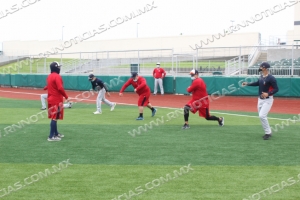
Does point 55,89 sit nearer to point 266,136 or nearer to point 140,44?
point 266,136

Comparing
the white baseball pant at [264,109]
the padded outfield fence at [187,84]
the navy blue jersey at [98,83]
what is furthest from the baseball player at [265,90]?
the padded outfield fence at [187,84]

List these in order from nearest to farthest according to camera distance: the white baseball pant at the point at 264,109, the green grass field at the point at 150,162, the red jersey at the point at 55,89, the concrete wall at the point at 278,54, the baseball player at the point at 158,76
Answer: the green grass field at the point at 150,162
the red jersey at the point at 55,89
the white baseball pant at the point at 264,109
the baseball player at the point at 158,76
the concrete wall at the point at 278,54

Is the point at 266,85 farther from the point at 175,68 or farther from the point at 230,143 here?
the point at 175,68

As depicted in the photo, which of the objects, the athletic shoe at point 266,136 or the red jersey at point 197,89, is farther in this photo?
the red jersey at point 197,89

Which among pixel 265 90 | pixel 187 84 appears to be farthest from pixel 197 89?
pixel 187 84

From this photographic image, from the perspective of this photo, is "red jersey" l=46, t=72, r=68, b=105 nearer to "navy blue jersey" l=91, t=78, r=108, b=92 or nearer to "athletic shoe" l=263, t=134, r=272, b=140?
"athletic shoe" l=263, t=134, r=272, b=140

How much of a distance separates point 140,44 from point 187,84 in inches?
1095

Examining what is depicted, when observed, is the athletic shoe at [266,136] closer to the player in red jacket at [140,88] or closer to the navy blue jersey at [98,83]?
the player in red jacket at [140,88]

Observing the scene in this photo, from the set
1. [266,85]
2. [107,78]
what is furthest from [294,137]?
[107,78]

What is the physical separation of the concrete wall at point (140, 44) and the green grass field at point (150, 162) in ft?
106

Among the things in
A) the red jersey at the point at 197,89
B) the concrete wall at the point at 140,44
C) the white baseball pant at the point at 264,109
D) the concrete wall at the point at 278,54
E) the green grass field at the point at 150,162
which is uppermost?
the concrete wall at the point at 140,44

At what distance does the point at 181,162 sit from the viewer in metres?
8.59

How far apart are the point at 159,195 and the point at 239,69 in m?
19.5

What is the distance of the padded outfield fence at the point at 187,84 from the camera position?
22.8 m
